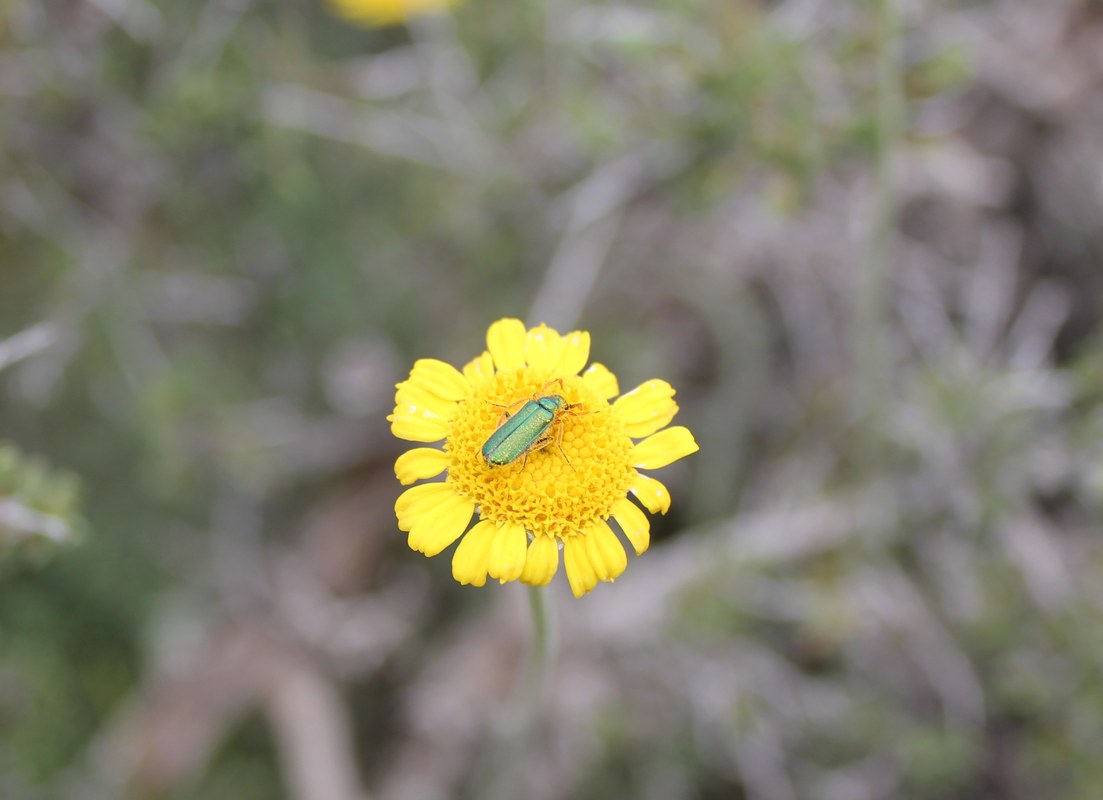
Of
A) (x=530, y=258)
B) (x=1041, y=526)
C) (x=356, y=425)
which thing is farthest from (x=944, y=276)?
(x=356, y=425)

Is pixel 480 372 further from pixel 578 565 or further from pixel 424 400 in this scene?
pixel 578 565

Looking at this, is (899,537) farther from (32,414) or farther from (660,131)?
(32,414)

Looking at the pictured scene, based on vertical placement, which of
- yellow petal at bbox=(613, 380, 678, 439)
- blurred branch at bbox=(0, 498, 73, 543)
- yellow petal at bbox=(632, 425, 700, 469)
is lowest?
yellow petal at bbox=(632, 425, 700, 469)

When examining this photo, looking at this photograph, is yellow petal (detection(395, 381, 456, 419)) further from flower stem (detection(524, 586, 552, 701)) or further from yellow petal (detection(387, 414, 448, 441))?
flower stem (detection(524, 586, 552, 701))

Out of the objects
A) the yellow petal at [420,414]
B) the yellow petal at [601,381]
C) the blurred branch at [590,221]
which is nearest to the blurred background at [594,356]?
the blurred branch at [590,221]

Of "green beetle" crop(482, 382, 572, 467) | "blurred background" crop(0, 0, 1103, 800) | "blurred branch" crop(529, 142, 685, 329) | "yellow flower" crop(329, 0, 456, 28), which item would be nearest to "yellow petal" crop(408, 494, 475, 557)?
"green beetle" crop(482, 382, 572, 467)

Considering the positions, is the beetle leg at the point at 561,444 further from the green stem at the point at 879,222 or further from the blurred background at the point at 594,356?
the green stem at the point at 879,222

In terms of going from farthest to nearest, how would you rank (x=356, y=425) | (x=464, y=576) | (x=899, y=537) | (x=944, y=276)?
(x=356, y=425) → (x=944, y=276) → (x=899, y=537) → (x=464, y=576)
